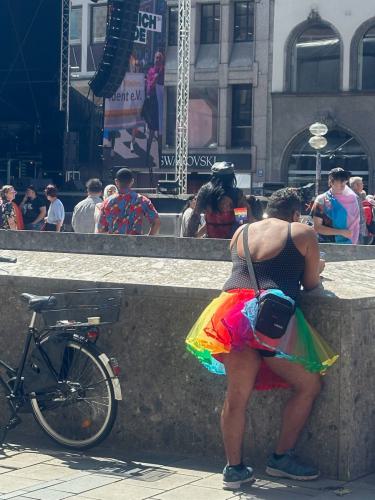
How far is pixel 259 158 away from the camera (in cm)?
4562

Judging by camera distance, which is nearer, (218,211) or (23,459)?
(23,459)

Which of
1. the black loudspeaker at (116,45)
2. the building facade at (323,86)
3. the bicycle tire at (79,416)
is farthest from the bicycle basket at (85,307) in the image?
the building facade at (323,86)

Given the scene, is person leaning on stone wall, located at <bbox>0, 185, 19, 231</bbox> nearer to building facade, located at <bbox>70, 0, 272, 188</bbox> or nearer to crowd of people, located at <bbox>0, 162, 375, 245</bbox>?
crowd of people, located at <bbox>0, 162, 375, 245</bbox>

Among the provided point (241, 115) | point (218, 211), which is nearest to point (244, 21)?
point (241, 115)

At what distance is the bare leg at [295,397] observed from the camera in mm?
6273

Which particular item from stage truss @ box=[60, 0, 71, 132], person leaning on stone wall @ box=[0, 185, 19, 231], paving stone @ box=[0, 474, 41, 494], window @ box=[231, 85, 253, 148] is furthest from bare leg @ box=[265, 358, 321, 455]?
window @ box=[231, 85, 253, 148]

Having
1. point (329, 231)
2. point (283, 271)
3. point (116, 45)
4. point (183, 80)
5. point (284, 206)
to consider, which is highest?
point (116, 45)

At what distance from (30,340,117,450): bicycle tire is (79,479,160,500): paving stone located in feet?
2.17

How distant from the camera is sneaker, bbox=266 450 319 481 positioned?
→ 20.8ft

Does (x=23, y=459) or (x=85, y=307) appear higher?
(x=85, y=307)

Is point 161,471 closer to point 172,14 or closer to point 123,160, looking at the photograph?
point 123,160

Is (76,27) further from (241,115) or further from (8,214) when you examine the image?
(8,214)

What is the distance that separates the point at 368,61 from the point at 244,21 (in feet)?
18.0

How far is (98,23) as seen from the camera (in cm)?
4934
